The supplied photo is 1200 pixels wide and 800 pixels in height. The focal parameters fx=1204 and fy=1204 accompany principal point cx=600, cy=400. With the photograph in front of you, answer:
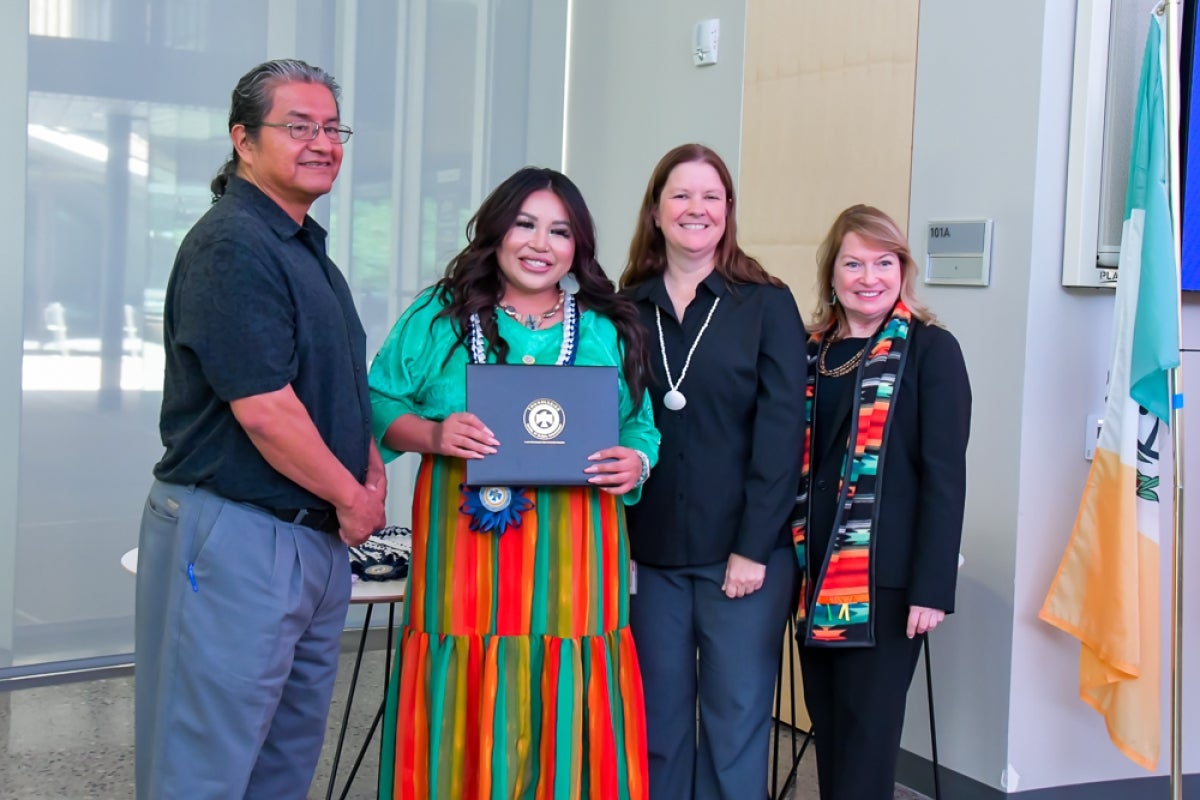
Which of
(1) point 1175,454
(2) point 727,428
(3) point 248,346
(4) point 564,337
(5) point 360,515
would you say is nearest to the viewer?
(3) point 248,346

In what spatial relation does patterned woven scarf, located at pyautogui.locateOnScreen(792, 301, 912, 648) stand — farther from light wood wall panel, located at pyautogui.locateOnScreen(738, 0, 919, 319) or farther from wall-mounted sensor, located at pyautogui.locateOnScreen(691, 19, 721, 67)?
wall-mounted sensor, located at pyautogui.locateOnScreen(691, 19, 721, 67)

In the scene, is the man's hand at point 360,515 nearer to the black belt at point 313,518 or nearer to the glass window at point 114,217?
the black belt at point 313,518

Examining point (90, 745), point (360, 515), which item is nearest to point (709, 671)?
point (360, 515)

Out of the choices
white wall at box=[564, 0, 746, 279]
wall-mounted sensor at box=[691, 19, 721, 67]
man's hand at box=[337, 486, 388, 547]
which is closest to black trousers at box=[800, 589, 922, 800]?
man's hand at box=[337, 486, 388, 547]

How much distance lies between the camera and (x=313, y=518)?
2.15 meters

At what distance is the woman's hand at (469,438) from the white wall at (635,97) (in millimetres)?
2164

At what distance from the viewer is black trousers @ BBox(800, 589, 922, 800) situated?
98.0 inches

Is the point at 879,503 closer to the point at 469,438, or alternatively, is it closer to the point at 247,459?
the point at 469,438

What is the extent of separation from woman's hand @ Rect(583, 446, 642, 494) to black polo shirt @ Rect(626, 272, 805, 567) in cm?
22

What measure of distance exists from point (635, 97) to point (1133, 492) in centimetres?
257

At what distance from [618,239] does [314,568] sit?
2869 millimetres

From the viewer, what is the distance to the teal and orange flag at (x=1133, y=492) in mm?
2783

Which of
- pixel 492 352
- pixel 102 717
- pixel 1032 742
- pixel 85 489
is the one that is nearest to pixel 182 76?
pixel 85 489

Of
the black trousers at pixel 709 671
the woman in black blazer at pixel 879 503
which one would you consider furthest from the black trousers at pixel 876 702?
the black trousers at pixel 709 671
